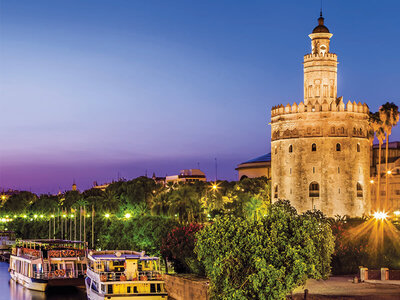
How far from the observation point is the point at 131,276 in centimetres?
3812

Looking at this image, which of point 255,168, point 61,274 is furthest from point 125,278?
point 255,168

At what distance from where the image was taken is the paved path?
3056cm

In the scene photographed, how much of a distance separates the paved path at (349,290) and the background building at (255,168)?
79387 millimetres

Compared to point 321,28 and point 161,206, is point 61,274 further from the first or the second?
point 321,28

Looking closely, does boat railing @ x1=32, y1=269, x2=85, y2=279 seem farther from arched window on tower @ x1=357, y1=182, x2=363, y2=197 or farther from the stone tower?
arched window on tower @ x1=357, y1=182, x2=363, y2=197

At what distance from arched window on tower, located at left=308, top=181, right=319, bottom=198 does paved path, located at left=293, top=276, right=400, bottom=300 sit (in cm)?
2986

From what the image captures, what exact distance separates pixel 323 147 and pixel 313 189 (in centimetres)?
407

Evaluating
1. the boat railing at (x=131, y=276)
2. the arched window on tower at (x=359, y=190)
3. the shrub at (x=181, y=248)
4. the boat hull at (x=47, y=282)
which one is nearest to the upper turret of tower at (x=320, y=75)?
the arched window on tower at (x=359, y=190)

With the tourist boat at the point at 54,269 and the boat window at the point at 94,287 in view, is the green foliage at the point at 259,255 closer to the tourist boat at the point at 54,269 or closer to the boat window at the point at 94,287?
the boat window at the point at 94,287

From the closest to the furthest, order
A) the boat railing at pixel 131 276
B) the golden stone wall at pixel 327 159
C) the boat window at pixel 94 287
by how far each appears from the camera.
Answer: the boat railing at pixel 131 276
the boat window at pixel 94 287
the golden stone wall at pixel 327 159

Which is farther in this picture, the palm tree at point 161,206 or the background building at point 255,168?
the background building at point 255,168

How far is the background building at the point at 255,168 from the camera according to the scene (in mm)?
118150

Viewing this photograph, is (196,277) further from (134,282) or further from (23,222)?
(23,222)

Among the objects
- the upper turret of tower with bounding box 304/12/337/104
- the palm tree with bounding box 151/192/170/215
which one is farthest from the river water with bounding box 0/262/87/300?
the upper turret of tower with bounding box 304/12/337/104
